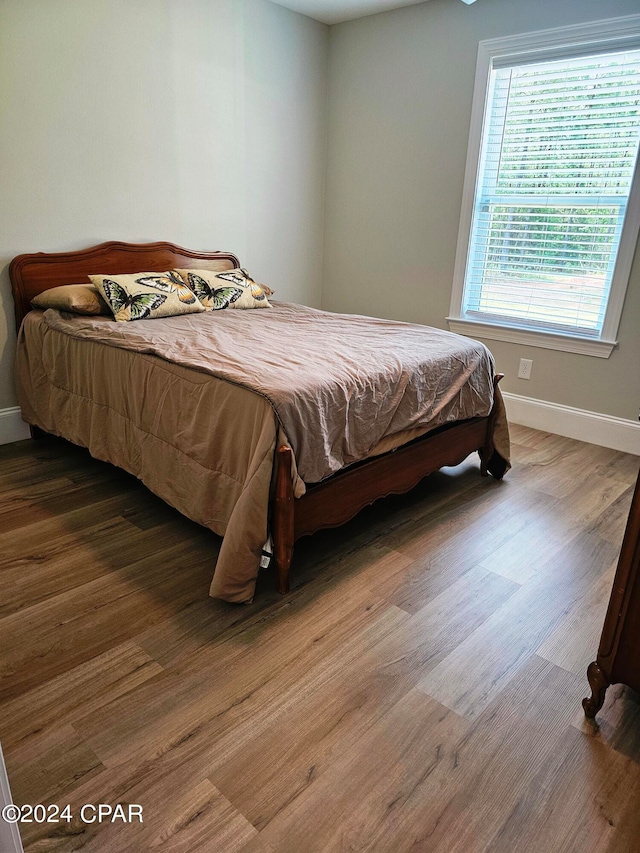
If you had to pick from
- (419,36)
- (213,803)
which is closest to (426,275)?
(419,36)

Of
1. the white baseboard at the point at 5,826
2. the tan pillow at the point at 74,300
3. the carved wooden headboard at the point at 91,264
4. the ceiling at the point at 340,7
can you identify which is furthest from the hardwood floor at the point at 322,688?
the ceiling at the point at 340,7

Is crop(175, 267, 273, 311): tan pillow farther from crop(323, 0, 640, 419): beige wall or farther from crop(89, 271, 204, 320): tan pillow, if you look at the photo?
crop(323, 0, 640, 419): beige wall

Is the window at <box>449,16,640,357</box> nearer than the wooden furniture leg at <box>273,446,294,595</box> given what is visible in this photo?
No

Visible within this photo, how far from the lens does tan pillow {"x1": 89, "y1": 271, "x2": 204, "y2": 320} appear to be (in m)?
2.88

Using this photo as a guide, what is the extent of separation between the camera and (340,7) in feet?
12.5

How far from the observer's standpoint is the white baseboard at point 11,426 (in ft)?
10.3

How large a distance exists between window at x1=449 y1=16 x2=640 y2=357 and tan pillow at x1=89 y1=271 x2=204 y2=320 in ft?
6.13

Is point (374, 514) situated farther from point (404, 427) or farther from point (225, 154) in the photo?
point (225, 154)

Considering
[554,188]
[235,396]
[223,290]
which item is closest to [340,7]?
[554,188]

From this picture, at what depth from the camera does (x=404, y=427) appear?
2.34 m

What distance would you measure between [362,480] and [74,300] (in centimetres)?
174

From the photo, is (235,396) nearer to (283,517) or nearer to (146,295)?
(283,517)

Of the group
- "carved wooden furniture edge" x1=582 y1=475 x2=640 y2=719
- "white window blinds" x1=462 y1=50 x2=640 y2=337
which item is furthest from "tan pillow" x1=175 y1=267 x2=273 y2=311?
"carved wooden furniture edge" x1=582 y1=475 x2=640 y2=719

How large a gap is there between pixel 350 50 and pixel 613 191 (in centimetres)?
217
